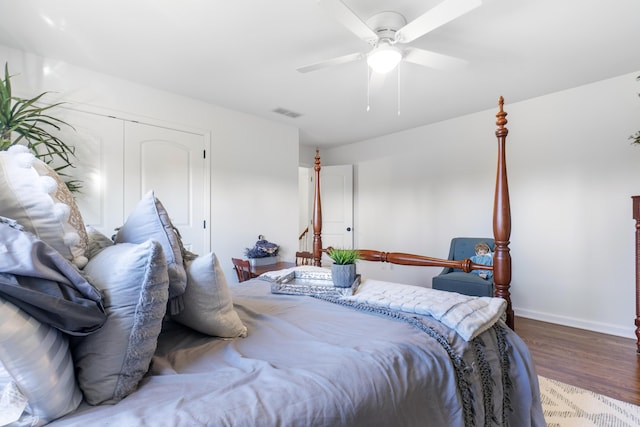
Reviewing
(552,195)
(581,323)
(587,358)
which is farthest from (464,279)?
(552,195)

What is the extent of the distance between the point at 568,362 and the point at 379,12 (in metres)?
2.95

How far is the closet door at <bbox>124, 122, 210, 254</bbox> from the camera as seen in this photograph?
9.77ft

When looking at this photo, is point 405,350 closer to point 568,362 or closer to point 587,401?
point 587,401

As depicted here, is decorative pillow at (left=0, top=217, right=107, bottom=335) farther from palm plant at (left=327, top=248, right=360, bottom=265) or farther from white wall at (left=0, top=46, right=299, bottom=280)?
white wall at (left=0, top=46, right=299, bottom=280)

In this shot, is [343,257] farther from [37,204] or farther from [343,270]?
[37,204]

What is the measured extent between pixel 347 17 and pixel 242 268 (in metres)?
2.60

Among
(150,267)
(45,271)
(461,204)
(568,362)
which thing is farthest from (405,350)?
(461,204)

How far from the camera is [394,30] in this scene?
2029 millimetres

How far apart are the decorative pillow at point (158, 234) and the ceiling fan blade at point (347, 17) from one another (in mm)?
1264

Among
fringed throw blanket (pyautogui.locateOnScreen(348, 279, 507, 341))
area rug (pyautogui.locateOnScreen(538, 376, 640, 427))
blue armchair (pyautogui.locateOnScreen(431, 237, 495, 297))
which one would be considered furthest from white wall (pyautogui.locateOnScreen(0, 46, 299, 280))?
area rug (pyautogui.locateOnScreen(538, 376, 640, 427))

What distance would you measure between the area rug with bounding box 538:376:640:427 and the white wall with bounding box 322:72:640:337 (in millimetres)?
1495

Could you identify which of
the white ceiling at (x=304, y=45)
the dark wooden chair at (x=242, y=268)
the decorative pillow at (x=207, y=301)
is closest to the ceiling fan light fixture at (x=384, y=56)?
Result: the white ceiling at (x=304, y=45)

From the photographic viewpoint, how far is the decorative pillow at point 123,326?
2.31ft

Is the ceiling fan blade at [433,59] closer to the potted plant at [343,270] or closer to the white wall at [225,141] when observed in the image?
the potted plant at [343,270]
